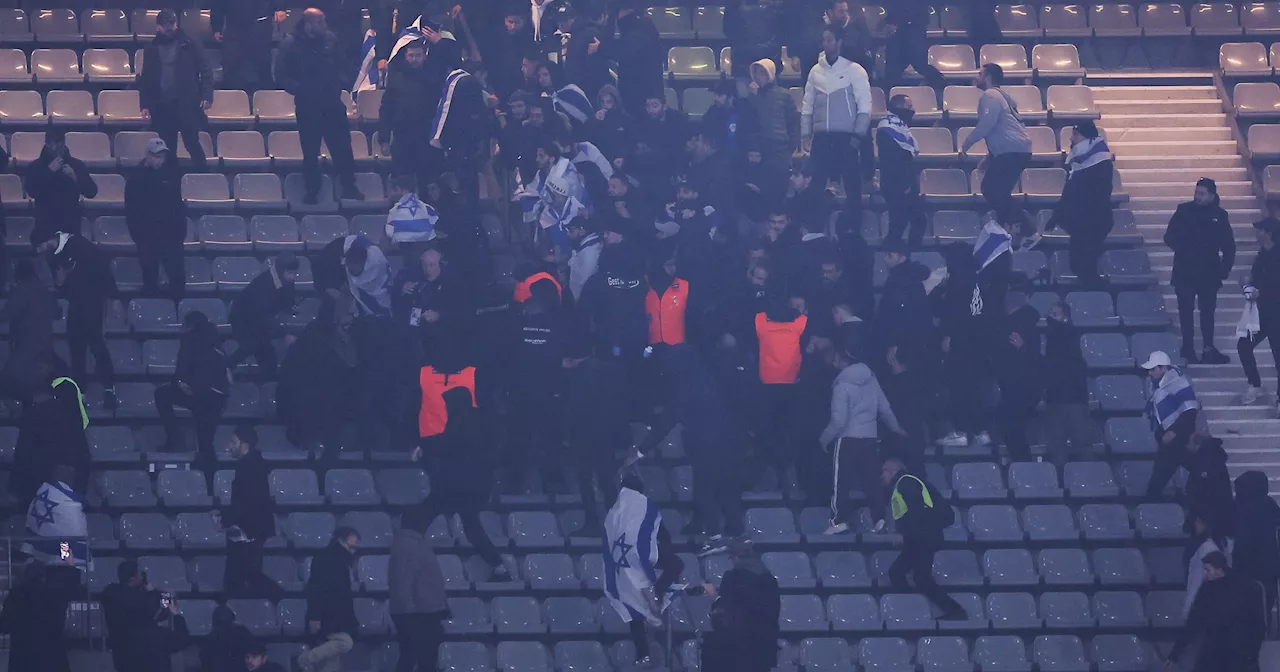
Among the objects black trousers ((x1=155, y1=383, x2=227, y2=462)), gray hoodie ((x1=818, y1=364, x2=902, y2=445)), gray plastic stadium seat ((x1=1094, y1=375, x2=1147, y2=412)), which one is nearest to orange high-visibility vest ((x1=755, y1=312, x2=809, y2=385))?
gray hoodie ((x1=818, y1=364, x2=902, y2=445))

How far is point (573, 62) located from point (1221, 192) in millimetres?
6540

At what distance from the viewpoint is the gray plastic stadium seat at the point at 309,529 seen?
15117mm

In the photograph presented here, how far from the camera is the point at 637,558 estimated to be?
13711 mm

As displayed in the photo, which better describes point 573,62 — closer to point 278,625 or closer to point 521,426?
point 521,426

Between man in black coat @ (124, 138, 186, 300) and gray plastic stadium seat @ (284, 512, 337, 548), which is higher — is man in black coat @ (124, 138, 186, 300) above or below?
above

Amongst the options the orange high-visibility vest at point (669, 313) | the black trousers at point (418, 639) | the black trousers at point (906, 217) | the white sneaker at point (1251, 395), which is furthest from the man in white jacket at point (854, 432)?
the white sneaker at point (1251, 395)

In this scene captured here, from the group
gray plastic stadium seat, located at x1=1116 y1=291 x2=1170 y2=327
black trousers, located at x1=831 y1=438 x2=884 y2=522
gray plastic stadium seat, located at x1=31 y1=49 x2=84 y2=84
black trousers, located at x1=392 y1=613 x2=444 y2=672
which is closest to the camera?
black trousers, located at x1=392 y1=613 x2=444 y2=672

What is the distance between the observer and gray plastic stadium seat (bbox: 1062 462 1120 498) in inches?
610

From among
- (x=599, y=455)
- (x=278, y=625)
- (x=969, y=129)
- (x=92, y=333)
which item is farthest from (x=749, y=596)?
(x=969, y=129)

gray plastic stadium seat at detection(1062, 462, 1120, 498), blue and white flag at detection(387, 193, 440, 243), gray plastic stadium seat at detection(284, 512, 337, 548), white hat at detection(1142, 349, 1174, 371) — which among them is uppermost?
white hat at detection(1142, 349, 1174, 371)

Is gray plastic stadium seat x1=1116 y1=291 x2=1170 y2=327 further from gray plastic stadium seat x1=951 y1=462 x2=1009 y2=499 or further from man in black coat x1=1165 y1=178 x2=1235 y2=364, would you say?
gray plastic stadium seat x1=951 y1=462 x2=1009 y2=499

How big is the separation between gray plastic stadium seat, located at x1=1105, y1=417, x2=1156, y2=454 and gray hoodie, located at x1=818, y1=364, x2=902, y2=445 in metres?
2.43

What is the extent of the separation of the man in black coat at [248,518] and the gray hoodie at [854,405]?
4.39 meters

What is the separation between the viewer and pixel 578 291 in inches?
635
